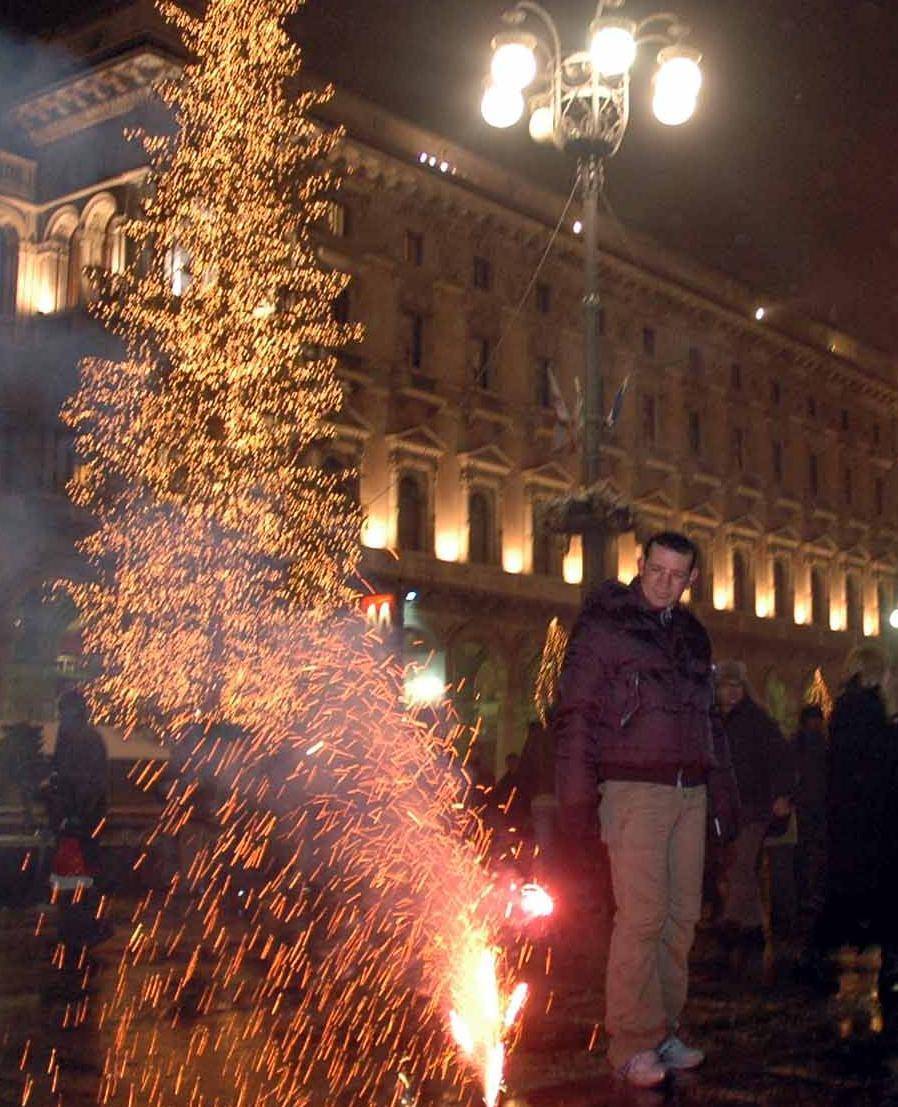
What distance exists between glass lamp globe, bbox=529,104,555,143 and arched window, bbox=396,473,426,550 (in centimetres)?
2306

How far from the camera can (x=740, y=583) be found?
5234 centimetres

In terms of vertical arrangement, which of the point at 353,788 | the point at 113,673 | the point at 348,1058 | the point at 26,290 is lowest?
the point at 348,1058

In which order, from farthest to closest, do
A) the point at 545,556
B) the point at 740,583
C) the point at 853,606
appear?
the point at 853,606 → the point at 740,583 → the point at 545,556

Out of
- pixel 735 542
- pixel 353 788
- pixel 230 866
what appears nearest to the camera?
pixel 353 788

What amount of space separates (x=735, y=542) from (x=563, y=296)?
11.5 meters

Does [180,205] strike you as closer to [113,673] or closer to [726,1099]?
[113,673]

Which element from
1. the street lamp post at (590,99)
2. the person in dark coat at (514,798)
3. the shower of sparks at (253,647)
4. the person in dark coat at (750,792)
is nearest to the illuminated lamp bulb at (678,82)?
the street lamp post at (590,99)

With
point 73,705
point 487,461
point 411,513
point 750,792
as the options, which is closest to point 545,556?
point 487,461

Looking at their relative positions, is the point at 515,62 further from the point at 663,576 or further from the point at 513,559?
the point at 513,559

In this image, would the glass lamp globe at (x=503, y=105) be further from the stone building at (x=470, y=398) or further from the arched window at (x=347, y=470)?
the arched window at (x=347, y=470)

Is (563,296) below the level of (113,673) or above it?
above

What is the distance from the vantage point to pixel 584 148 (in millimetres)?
15039

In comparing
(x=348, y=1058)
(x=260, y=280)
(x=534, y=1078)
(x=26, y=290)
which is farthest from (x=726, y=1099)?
(x=26, y=290)

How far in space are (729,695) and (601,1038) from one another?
3.53m
